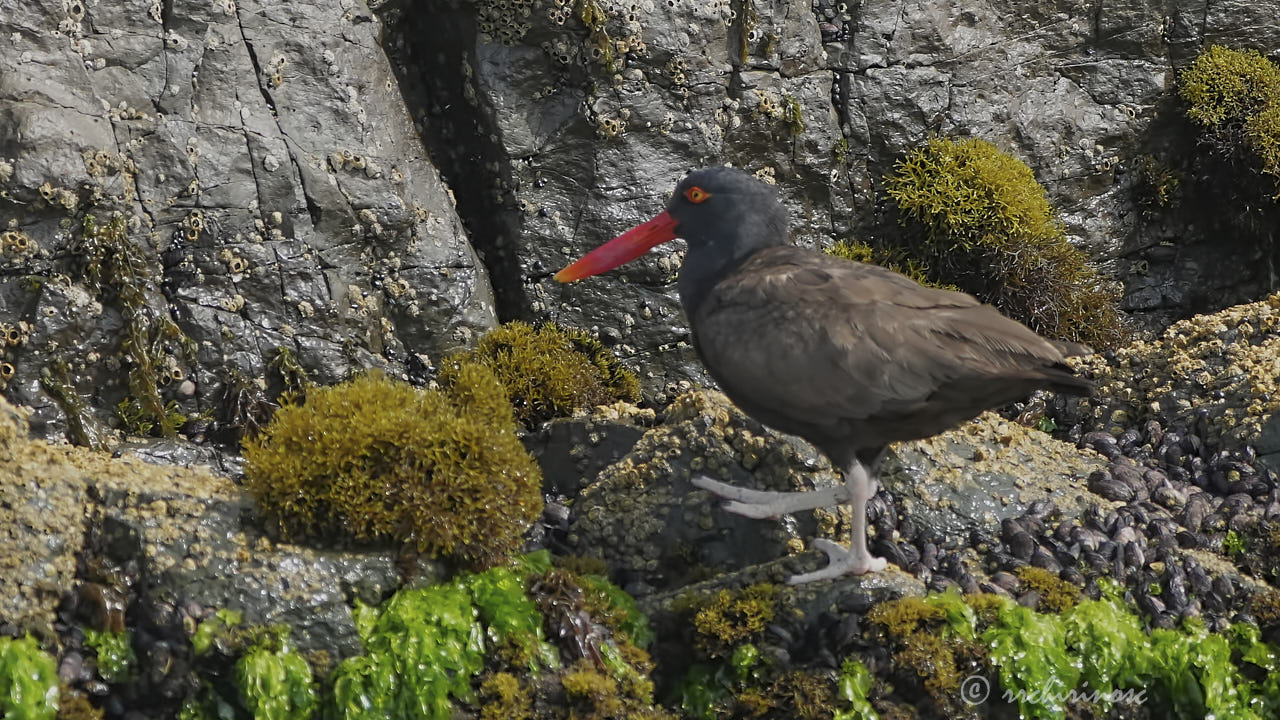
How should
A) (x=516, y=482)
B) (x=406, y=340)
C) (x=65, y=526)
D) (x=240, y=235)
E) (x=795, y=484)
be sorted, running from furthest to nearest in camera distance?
(x=406, y=340)
(x=240, y=235)
(x=795, y=484)
(x=516, y=482)
(x=65, y=526)

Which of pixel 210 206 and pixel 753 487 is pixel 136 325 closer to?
pixel 210 206

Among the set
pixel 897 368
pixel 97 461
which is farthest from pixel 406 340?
Result: pixel 897 368

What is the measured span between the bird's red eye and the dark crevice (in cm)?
202

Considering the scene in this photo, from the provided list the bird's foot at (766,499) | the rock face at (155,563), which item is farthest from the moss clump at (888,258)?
the rock face at (155,563)

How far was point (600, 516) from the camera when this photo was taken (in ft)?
21.1

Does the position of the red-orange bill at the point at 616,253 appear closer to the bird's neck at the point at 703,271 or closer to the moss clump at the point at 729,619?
the bird's neck at the point at 703,271

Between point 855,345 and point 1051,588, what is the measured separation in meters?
1.51

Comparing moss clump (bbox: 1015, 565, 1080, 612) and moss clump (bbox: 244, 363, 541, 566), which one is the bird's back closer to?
moss clump (bbox: 1015, 565, 1080, 612)

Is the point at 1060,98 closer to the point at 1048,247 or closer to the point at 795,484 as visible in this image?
the point at 1048,247

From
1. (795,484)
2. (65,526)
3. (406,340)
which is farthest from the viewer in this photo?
(406,340)

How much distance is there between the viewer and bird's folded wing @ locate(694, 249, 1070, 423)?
217 inches

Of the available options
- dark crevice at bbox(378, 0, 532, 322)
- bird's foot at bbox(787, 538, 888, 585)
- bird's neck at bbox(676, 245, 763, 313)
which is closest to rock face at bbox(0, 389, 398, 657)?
bird's foot at bbox(787, 538, 888, 585)

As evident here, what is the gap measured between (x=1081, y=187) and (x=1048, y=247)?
1150 millimetres

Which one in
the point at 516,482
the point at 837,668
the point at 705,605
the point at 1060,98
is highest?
the point at 1060,98
